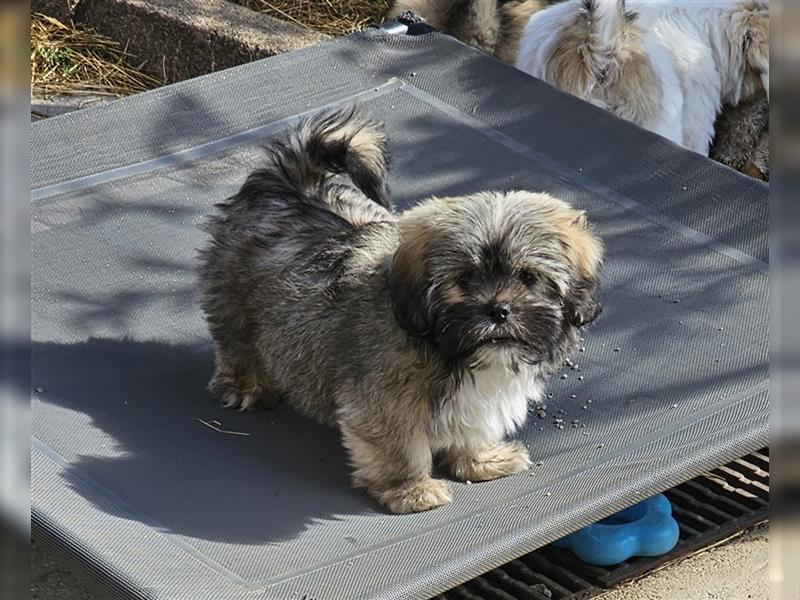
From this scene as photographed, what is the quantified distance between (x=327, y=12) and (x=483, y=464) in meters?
3.92

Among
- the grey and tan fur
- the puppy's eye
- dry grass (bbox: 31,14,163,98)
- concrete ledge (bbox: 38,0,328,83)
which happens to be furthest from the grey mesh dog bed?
dry grass (bbox: 31,14,163,98)

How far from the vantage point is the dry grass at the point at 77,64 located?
5.78 meters

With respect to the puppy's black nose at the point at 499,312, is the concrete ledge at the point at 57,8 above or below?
below

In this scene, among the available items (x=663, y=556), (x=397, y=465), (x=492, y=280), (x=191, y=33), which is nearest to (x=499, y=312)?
(x=492, y=280)

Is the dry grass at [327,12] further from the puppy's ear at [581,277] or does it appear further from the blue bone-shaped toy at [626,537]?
the puppy's ear at [581,277]

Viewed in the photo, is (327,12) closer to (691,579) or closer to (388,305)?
(388,305)

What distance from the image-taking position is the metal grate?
3.14 meters

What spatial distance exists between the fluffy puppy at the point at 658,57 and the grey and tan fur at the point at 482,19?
0.32m

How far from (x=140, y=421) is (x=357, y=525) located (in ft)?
2.34

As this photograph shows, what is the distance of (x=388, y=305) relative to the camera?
2.80 metres

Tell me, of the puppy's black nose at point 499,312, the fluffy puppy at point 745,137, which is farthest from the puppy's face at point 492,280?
the fluffy puppy at point 745,137

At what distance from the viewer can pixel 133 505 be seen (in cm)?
283

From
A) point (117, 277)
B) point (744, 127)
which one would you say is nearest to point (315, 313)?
point (117, 277)

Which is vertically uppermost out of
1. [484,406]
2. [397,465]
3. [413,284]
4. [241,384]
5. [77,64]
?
[413,284]
